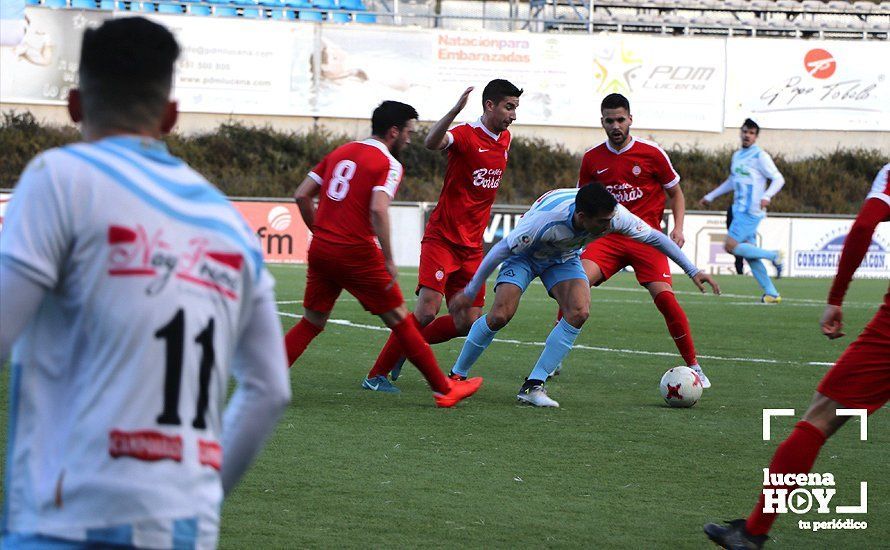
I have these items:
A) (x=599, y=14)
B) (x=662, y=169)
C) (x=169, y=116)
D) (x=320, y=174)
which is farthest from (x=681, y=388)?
(x=599, y=14)

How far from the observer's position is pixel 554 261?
27.4ft

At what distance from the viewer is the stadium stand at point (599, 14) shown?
35.9 metres

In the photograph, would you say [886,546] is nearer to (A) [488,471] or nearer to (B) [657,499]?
(B) [657,499]

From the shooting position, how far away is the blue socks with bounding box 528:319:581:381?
822 cm

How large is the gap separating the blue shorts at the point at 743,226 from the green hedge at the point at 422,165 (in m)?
15.9

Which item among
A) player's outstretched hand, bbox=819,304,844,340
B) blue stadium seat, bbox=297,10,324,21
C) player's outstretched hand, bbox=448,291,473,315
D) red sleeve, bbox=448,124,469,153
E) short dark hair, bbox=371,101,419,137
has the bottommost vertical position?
player's outstretched hand, bbox=448,291,473,315

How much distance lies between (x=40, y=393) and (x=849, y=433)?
231 inches

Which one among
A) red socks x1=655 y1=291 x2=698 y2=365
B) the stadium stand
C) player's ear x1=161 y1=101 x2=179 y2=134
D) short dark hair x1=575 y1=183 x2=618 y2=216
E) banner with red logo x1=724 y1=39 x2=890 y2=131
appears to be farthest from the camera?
banner with red logo x1=724 y1=39 x2=890 y2=131

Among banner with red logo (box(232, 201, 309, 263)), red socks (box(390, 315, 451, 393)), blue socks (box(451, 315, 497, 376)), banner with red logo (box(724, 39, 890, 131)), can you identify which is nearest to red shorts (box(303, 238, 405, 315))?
red socks (box(390, 315, 451, 393))

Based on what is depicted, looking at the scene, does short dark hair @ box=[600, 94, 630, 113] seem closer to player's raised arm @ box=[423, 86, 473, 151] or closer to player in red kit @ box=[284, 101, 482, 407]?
player's raised arm @ box=[423, 86, 473, 151]

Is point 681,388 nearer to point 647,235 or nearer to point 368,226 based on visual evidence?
point 647,235

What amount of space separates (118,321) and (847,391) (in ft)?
10.1

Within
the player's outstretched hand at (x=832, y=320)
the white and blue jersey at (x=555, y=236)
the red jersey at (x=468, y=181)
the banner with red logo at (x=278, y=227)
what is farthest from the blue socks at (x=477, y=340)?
the banner with red logo at (x=278, y=227)

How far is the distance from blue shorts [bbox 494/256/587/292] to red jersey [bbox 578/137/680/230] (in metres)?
1.58
